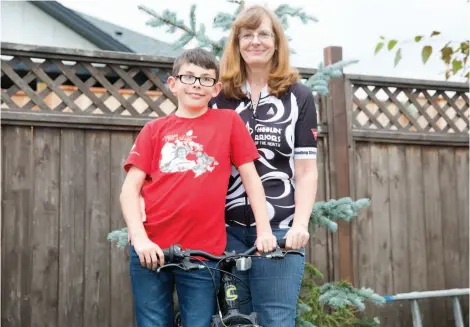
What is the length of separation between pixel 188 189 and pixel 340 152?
2.75 m

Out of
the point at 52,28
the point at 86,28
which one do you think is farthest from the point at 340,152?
the point at 52,28

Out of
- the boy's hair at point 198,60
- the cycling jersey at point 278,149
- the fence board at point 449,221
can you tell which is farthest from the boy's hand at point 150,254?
the fence board at point 449,221

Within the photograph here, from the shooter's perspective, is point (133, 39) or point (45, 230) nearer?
point (45, 230)

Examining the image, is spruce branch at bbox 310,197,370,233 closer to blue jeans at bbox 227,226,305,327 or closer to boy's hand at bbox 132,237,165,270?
blue jeans at bbox 227,226,305,327

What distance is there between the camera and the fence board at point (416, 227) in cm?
486

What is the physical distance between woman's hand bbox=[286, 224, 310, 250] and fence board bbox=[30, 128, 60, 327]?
230 cm

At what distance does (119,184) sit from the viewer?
4086 millimetres

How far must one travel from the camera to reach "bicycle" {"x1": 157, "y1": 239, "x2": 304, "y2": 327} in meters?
1.83

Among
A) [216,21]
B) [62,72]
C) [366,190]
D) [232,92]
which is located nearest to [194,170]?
[232,92]

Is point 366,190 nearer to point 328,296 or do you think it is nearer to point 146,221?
point 328,296

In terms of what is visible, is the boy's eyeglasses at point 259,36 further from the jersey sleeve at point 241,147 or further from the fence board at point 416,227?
the fence board at point 416,227

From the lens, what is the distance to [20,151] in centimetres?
393

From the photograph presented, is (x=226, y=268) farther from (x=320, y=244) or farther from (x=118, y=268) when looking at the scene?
(x=320, y=244)

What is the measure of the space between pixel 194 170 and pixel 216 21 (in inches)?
57.3
